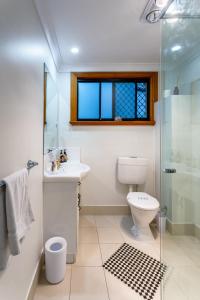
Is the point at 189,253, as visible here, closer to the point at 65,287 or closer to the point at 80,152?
the point at 65,287

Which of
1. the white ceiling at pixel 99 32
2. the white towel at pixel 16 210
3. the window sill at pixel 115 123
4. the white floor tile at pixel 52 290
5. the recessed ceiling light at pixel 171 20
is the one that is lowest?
the white floor tile at pixel 52 290

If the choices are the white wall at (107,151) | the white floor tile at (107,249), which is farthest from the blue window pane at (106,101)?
the white floor tile at (107,249)

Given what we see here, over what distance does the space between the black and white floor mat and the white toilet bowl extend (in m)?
0.32

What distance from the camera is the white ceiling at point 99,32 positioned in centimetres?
167

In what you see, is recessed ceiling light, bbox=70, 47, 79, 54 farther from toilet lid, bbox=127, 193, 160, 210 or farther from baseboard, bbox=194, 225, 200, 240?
baseboard, bbox=194, 225, 200, 240

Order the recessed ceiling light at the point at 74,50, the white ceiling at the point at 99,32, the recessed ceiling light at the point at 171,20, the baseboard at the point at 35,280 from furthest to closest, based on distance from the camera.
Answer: the recessed ceiling light at the point at 74,50 → the recessed ceiling light at the point at 171,20 → the white ceiling at the point at 99,32 → the baseboard at the point at 35,280

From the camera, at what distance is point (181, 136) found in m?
2.23

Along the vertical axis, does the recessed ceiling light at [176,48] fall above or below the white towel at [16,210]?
above

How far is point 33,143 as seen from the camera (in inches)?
60.9

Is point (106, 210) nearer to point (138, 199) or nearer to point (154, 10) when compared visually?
point (138, 199)

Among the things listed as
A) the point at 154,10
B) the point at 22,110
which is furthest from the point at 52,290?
the point at 154,10

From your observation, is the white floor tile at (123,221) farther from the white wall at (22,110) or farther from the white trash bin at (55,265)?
the white wall at (22,110)

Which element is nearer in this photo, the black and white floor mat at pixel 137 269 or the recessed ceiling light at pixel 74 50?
the black and white floor mat at pixel 137 269

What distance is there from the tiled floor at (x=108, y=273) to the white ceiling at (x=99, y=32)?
235cm
